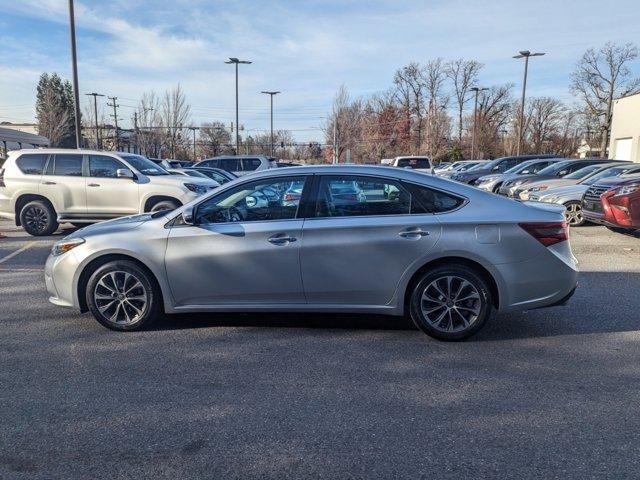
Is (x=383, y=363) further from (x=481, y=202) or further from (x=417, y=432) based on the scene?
(x=481, y=202)

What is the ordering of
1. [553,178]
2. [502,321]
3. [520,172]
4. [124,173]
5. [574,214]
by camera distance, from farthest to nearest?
1. [520,172]
2. [553,178]
3. [574,214]
4. [124,173]
5. [502,321]

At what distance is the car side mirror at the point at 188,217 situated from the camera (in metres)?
5.02

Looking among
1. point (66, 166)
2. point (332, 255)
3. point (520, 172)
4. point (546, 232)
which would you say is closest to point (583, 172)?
point (520, 172)

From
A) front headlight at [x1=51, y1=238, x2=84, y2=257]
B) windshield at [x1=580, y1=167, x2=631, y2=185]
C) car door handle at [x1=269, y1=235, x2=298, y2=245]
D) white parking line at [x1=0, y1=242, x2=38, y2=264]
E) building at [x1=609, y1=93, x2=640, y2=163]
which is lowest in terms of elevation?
white parking line at [x1=0, y1=242, x2=38, y2=264]

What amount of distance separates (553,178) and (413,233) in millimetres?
12410

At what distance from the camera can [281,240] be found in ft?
15.9

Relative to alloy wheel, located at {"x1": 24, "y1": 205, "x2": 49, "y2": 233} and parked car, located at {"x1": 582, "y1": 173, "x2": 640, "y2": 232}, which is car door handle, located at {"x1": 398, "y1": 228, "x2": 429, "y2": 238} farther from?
alloy wheel, located at {"x1": 24, "y1": 205, "x2": 49, "y2": 233}

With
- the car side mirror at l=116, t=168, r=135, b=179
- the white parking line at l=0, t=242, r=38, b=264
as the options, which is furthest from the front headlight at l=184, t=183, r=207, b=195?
the white parking line at l=0, t=242, r=38, b=264

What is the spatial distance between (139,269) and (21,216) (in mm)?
7940

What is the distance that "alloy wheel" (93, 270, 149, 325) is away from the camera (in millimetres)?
5090

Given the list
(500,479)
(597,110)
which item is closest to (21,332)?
(500,479)

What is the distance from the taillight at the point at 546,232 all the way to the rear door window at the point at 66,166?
984 centimetres

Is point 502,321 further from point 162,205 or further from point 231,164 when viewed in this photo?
point 231,164

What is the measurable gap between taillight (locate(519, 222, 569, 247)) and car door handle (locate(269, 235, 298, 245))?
2.06 m
